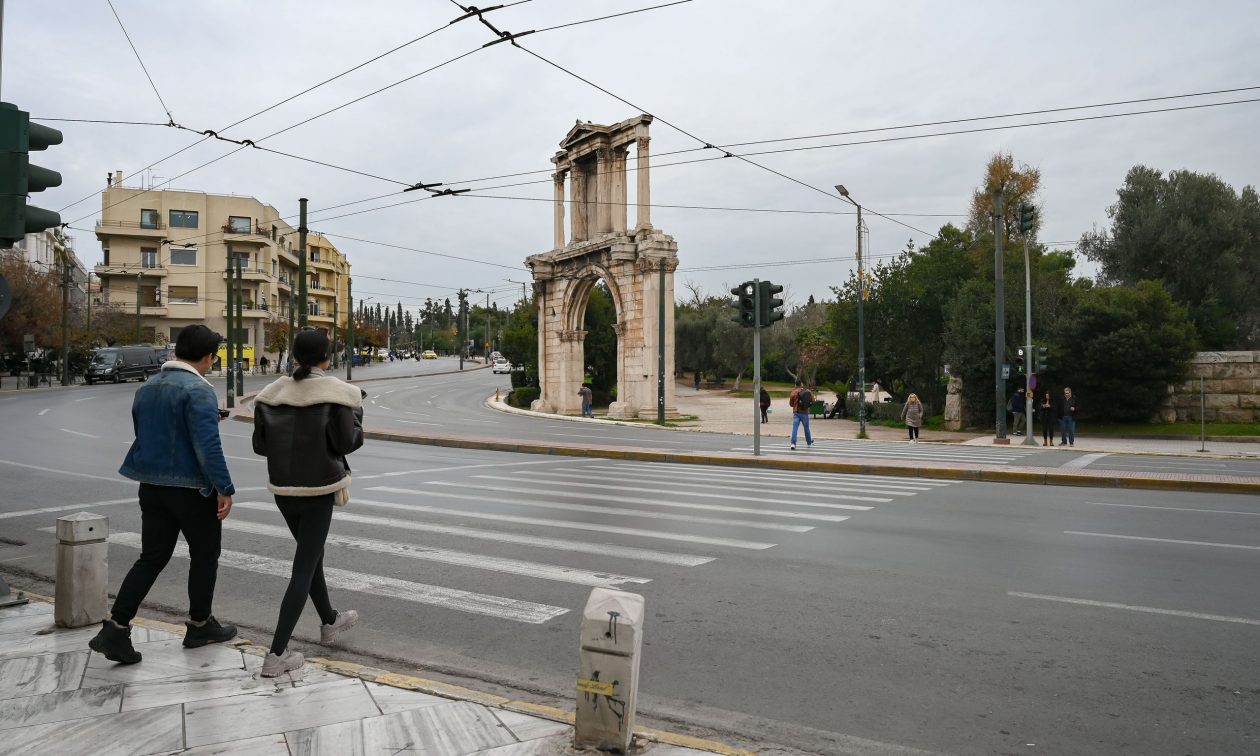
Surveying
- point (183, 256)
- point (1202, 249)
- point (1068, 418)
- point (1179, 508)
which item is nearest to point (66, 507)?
point (1179, 508)

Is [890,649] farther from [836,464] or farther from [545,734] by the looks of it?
[836,464]

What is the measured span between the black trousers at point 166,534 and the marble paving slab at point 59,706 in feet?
1.76

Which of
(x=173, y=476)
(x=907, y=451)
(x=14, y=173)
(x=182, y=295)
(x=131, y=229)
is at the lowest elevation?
(x=907, y=451)

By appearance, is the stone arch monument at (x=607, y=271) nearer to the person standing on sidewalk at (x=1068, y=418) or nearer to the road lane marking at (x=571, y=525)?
the person standing on sidewalk at (x=1068, y=418)

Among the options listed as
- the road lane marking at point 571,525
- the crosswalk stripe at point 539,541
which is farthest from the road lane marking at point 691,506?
the crosswalk stripe at point 539,541

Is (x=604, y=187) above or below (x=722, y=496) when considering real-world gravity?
above

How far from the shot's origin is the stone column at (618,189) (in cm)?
3875

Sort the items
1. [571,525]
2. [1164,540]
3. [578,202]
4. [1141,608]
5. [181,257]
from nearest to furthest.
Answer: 1. [1141,608]
2. [1164,540]
3. [571,525]
4. [578,202]
5. [181,257]

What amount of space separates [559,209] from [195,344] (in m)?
38.8

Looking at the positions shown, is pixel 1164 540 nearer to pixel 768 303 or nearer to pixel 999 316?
pixel 768 303

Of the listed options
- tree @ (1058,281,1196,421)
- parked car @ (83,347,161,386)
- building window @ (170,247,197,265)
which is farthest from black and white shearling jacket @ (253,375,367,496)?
building window @ (170,247,197,265)

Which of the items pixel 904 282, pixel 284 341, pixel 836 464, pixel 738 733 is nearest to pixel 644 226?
pixel 904 282

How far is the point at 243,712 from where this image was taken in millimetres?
4160

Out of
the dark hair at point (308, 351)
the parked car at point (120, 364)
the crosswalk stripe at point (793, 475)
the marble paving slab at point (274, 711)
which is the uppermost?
the parked car at point (120, 364)
